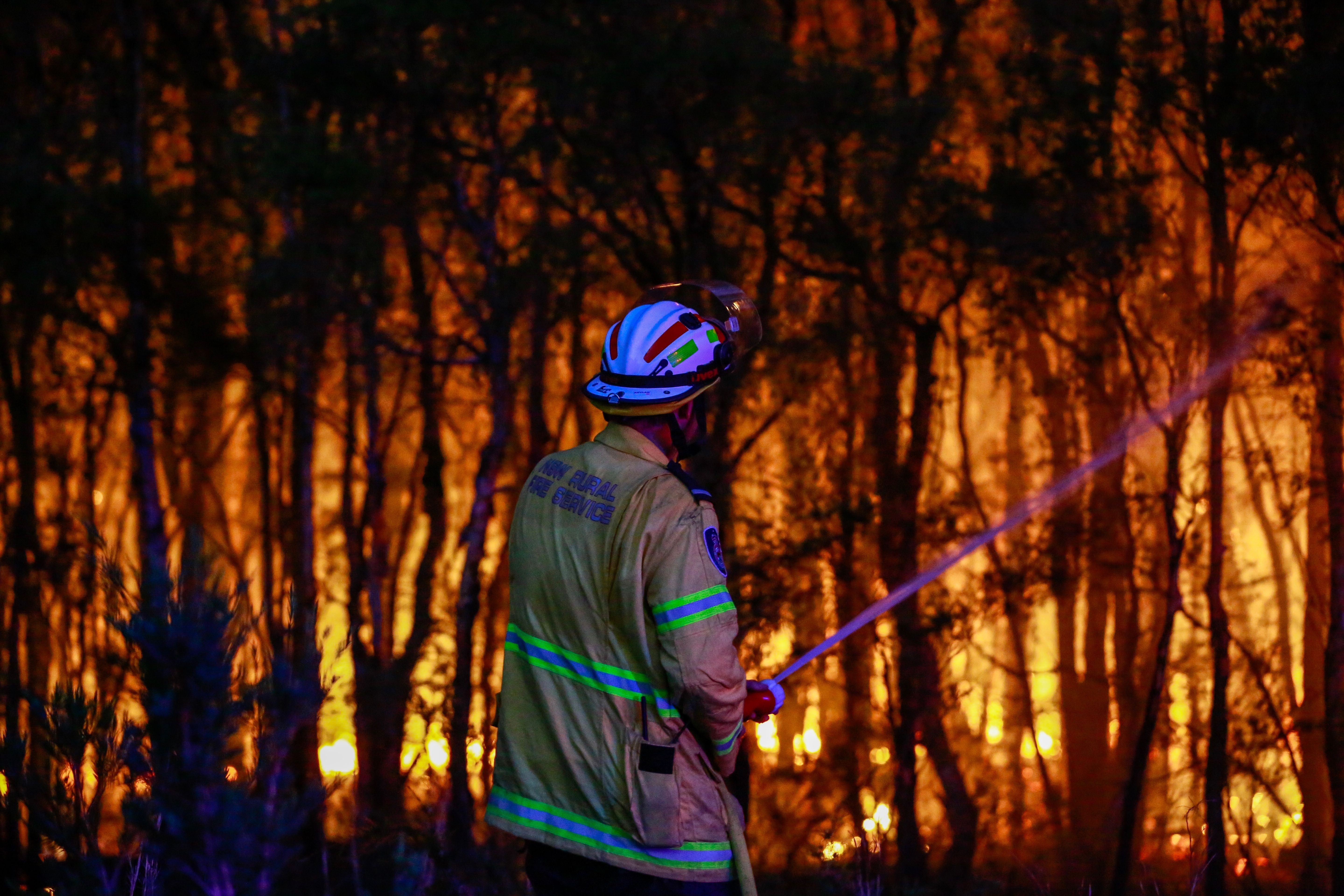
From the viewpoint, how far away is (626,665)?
7.50 feet

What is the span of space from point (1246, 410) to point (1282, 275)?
1285 mm

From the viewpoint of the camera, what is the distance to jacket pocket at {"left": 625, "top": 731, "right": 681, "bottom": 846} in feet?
7.39

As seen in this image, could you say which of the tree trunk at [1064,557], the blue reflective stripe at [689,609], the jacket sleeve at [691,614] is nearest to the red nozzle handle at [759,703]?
the jacket sleeve at [691,614]

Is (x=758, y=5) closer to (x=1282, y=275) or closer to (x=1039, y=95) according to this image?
(x=1039, y=95)

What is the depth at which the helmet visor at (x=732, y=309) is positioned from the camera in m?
2.99

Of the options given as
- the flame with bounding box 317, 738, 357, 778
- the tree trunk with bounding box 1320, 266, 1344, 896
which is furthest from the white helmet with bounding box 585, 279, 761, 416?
the flame with bounding box 317, 738, 357, 778

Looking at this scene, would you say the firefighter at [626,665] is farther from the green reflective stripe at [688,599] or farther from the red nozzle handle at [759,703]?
the red nozzle handle at [759,703]

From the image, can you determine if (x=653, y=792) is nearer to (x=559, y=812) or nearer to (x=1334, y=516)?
(x=559, y=812)

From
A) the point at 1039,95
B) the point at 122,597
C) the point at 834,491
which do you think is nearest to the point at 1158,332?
the point at 1039,95

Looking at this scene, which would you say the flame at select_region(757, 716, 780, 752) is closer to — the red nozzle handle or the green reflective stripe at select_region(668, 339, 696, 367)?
the red nozzle handle

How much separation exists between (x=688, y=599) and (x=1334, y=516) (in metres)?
11.0

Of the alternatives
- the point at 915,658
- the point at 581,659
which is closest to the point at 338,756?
the point at 915,658

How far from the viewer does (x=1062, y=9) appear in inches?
469

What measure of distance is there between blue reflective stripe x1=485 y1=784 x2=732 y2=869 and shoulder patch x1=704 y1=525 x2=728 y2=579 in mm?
485
